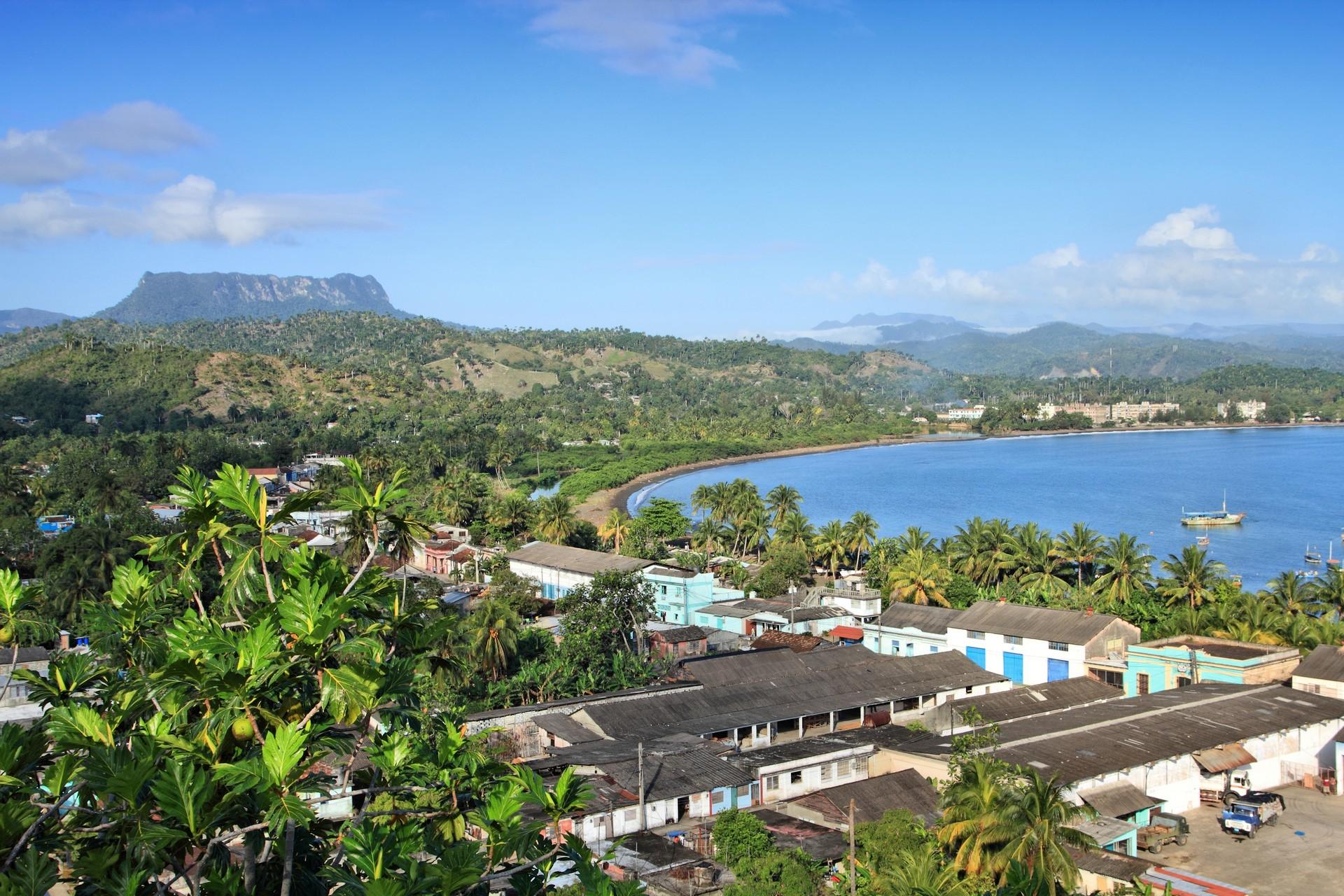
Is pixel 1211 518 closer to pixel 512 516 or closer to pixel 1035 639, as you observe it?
pixel 512 516

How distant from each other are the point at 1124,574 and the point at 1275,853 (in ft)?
45.3

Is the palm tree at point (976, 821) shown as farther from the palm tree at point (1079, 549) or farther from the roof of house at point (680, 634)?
the palm tree at point (1079, 549)

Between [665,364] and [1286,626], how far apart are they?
12841 centimetres

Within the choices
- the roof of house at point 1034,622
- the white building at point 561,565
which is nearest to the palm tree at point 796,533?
the white building at point 561,565

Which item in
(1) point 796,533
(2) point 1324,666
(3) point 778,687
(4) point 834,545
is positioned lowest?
(4) point 834,545

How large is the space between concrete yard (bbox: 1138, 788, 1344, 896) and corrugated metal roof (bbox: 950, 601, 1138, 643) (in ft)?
18.0

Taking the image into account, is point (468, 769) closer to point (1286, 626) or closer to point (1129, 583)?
point (1286, 626)

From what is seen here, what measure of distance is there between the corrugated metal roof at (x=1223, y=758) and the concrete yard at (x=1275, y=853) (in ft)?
2.15

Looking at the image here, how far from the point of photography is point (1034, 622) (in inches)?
873

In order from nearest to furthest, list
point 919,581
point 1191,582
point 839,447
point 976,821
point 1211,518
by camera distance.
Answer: point 976,821
point 1191,582
point 919,581
point 1211,518
point 839,447

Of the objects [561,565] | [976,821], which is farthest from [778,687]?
[561,565]

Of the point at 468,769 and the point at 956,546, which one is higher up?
the point at 468,769

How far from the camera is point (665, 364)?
148750mm

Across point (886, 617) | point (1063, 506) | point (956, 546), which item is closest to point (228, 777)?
point (886, 617)
